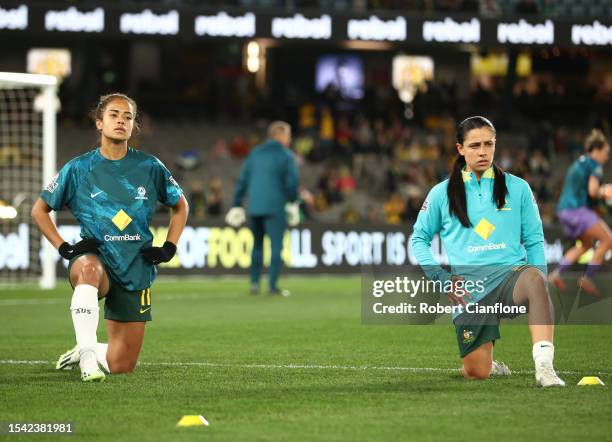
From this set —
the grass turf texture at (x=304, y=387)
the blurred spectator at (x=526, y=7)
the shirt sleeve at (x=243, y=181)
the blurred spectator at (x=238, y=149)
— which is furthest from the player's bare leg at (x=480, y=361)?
the blurred spectator at (x=238, y=149)

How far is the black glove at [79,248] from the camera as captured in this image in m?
8.34

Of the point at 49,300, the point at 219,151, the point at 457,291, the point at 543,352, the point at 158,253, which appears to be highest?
the point at 219,151

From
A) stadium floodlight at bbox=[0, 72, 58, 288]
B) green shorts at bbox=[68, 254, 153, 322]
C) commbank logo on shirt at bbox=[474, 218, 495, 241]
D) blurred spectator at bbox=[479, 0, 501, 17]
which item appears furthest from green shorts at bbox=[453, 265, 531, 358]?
blurred spectator at bbox=[479, 0, 501, 17]

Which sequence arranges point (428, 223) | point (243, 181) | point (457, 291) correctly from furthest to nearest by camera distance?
point (243, 181), point (428, 223), point (457, 291)

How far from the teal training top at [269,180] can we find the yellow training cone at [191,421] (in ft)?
33.5

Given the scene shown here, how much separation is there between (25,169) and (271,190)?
8.97m

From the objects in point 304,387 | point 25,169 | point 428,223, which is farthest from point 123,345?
point 25,169

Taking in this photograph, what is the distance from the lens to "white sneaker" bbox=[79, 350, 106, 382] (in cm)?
802

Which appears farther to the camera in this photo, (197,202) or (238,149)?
(238,149)

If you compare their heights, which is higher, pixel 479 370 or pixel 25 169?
pixel 25 169

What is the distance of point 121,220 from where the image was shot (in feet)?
27.9

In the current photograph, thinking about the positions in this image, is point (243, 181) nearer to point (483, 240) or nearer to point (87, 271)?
point (87, 271)

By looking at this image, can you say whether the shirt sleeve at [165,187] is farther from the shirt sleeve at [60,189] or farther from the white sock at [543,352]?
the white sock at [543,352]

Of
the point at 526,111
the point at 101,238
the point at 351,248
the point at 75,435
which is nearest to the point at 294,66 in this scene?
the point at 526,111
